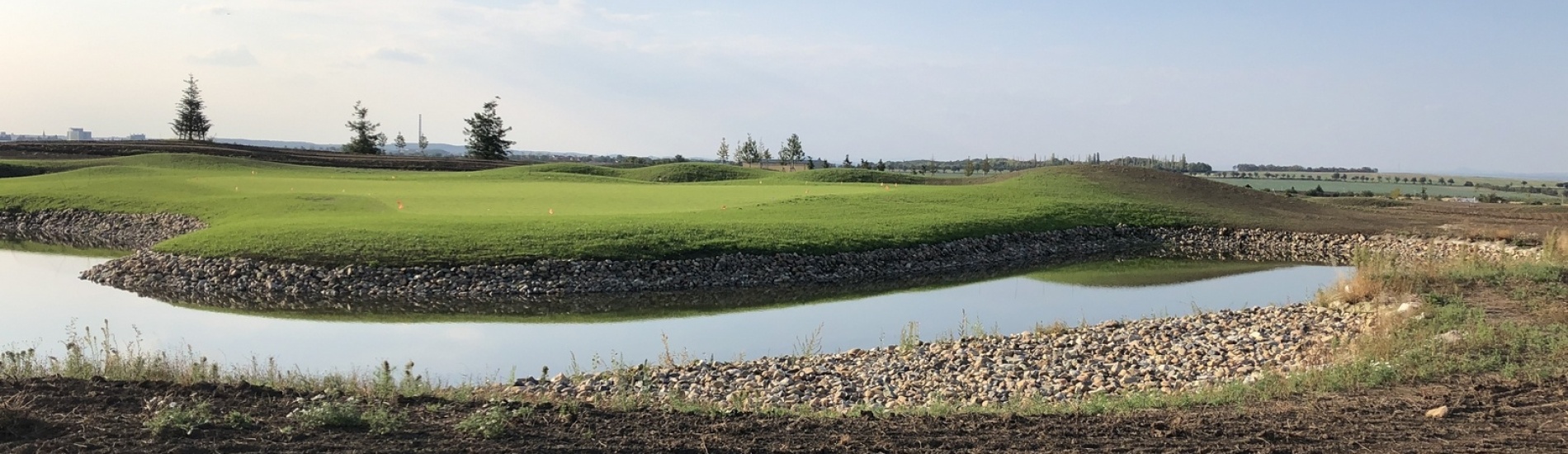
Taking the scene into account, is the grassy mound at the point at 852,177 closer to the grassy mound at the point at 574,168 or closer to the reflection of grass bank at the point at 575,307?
the grassy mound at the point at 574,168

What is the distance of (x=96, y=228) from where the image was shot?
31844 mm

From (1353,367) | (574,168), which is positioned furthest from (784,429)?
(574,168)

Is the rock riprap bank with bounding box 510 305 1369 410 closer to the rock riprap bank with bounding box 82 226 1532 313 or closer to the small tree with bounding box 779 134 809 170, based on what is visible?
the rock riprap bank with bounding box 82 226 1532 313

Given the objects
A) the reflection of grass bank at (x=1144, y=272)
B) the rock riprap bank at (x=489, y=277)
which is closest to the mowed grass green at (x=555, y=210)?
the rock riprap bank at (x=489, y=277)

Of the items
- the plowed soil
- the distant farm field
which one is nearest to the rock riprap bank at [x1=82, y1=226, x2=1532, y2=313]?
the plowed soil

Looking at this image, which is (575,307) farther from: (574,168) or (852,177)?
(574,168)

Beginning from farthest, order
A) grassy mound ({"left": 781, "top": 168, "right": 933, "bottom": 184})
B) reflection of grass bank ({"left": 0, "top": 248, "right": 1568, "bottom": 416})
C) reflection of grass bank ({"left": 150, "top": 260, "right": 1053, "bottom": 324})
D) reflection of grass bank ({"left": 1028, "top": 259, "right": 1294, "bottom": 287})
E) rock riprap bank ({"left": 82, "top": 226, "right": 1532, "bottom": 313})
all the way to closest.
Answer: grassy mound ({"left": 781, "top": 168, "right": 933, "bottom": 184}) < reflection of grass bank ({"left": 1028, "top": 259, "right": 1294, "bottom": 287}) < rock riprap bank ({"left": 82, "top": 226, "right": 1532, "bottom": 313}) < reflection of grass bank ({"left": 150, "top": 260, "right": 1053, "bottom": 324}) < reflection of grass bank ({"left": 0, "top": 248, "right": 1568, "bottom": 416})

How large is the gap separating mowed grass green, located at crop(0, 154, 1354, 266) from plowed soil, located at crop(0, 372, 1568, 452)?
14191 millimetres

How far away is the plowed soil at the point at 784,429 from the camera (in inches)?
241

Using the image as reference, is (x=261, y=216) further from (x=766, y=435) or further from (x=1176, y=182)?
(x=1176, y=182)

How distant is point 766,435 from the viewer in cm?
→ 685

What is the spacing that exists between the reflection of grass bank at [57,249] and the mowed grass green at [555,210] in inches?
106

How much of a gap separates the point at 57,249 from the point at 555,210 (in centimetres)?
1442

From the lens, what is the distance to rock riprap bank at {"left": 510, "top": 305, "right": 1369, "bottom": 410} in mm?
10805
